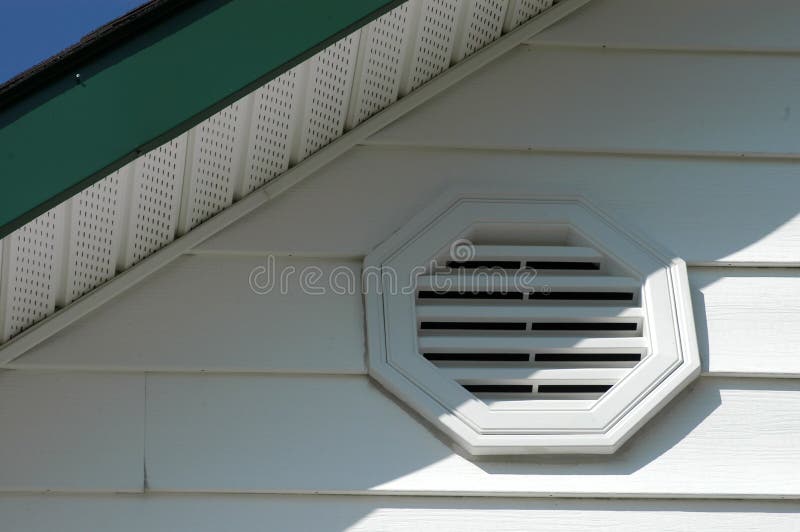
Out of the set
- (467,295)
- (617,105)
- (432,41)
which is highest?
(432,41)

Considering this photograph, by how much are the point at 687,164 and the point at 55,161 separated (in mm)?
1359

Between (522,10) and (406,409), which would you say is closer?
(406,409)

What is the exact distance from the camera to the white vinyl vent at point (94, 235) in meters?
2.52

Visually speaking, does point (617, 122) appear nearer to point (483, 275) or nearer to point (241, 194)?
point (483, 275)

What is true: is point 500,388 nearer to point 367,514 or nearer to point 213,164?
point 367,514

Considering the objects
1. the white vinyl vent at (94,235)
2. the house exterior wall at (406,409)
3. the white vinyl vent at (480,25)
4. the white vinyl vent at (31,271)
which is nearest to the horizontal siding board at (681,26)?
the house exterior wall at (406,409)

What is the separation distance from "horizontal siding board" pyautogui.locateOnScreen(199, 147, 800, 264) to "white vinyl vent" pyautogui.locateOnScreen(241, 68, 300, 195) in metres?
0.07

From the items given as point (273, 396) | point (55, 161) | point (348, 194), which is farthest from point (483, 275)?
point (55, 161)

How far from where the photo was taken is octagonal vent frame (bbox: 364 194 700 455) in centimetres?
253

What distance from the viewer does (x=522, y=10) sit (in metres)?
3.02

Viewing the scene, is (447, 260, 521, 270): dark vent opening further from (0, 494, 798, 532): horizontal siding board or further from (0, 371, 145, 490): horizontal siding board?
(0, 371, 145, 490): horizontal siding board

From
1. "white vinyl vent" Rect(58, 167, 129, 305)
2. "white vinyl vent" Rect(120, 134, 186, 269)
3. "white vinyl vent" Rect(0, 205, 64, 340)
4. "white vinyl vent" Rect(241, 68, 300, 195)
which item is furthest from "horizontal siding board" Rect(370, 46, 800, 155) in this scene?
"white vinyl vent" Rect(0, 205, 64, 340)

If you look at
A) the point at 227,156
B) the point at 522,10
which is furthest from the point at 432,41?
the point at 227,156

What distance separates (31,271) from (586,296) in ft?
3.63
